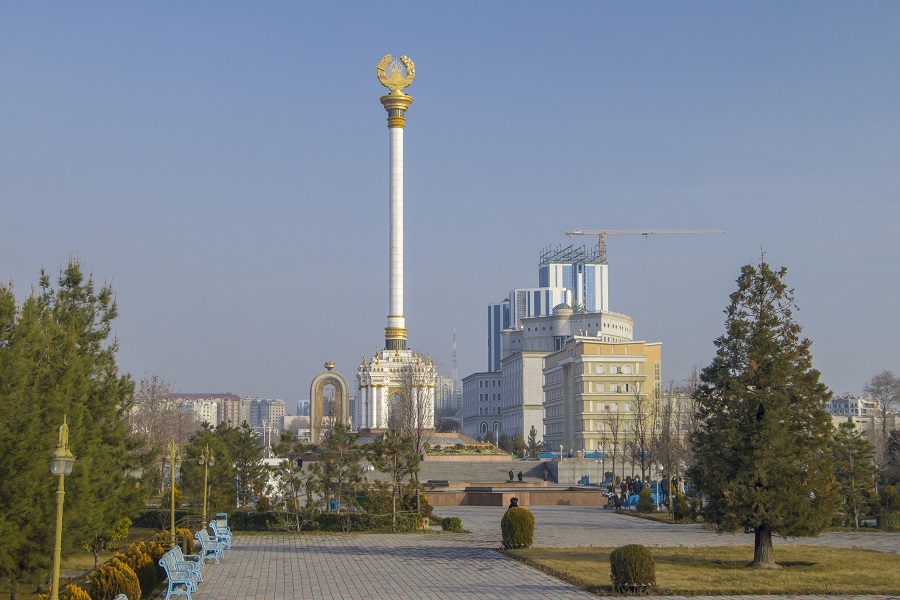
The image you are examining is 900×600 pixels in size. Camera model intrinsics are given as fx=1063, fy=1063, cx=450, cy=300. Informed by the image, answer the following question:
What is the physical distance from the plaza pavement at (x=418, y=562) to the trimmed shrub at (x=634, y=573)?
2.08ft

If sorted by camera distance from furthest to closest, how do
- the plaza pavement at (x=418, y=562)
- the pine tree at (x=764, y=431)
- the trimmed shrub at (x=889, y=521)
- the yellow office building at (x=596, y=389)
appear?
the yellow office building at (x=596, y=389)
the trimmed shrub at (x=889, y=521)
the pine tree at (x=764, y=431)
the plaza pavement at (x=418, y=562)

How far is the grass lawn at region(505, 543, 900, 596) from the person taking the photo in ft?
57.9

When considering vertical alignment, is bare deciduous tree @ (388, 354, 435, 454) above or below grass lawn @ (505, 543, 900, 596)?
above

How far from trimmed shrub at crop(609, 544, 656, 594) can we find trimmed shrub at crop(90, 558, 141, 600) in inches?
297

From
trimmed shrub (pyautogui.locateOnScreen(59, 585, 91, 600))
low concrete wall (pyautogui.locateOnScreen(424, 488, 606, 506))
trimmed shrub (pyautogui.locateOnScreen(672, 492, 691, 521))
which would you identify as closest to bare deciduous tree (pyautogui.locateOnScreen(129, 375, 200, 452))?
low concrete wall (pyautogui.locateOnScreen(424, 488, 606, 506))

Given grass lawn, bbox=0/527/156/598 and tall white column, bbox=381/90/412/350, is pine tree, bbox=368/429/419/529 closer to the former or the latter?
grass lawn, bbox=0/527/156/598

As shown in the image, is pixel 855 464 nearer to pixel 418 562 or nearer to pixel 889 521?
pixel 889 521

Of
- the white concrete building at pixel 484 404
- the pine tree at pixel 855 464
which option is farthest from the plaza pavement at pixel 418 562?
the white concrete building at pixel 484 404

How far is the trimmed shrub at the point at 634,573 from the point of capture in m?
17.2

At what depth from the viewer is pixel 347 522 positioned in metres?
29.6

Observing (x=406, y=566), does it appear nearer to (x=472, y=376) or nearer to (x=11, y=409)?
(x=11, y=409)

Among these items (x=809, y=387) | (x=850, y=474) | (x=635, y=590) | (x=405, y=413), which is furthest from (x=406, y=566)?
(x=405, y=413)

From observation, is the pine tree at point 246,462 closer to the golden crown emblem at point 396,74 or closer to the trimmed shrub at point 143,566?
the trimmed shrub at point 143,566

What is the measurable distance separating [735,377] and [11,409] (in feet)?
42.7
